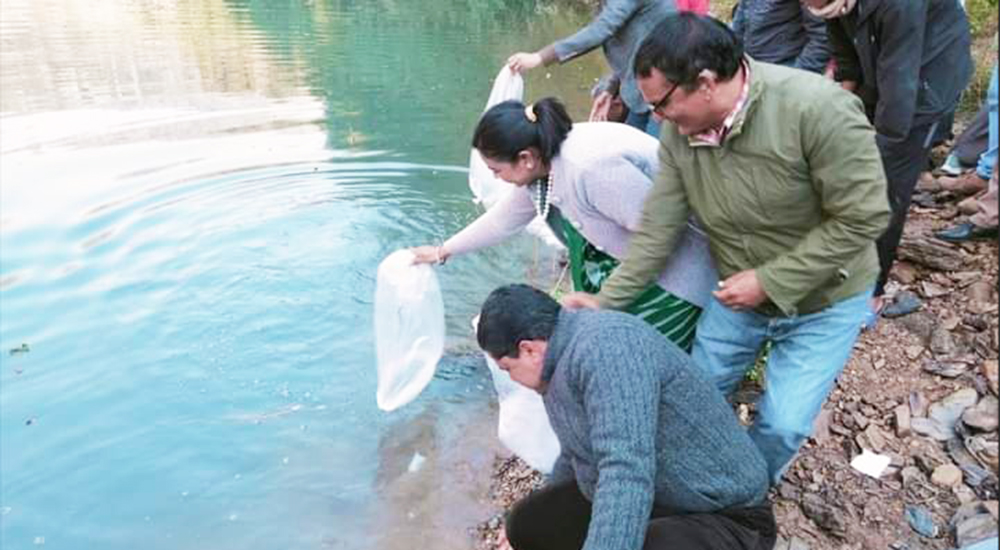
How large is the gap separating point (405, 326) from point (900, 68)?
6.30 ft

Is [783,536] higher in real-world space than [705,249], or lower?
lower

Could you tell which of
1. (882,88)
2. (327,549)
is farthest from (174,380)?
(882,88)

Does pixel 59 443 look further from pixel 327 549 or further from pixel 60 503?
pixel 327 549

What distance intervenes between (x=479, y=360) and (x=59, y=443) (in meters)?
1.98

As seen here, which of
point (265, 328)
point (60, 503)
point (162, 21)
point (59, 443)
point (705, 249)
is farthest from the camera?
point (162, 21)

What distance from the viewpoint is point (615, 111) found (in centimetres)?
397

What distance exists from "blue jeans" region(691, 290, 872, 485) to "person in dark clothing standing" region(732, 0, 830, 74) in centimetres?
155

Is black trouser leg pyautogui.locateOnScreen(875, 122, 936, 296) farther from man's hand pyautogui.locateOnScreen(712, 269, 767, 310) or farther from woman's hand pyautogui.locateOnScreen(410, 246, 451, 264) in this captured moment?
woman's hand pyautogui.locateOnScreen(410, 246, 451, 264)

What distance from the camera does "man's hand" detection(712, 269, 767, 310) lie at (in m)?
1.89

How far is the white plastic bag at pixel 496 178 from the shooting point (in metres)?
3.34

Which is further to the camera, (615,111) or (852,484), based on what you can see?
(615,111)

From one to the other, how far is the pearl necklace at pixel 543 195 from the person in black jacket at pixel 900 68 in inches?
43.3

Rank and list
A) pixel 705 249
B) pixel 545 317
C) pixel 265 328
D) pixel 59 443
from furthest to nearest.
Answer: pixel 265 328 → pixel 59 443 → pixel 705 249 → pixel 545 317

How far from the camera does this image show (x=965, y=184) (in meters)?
3.88
